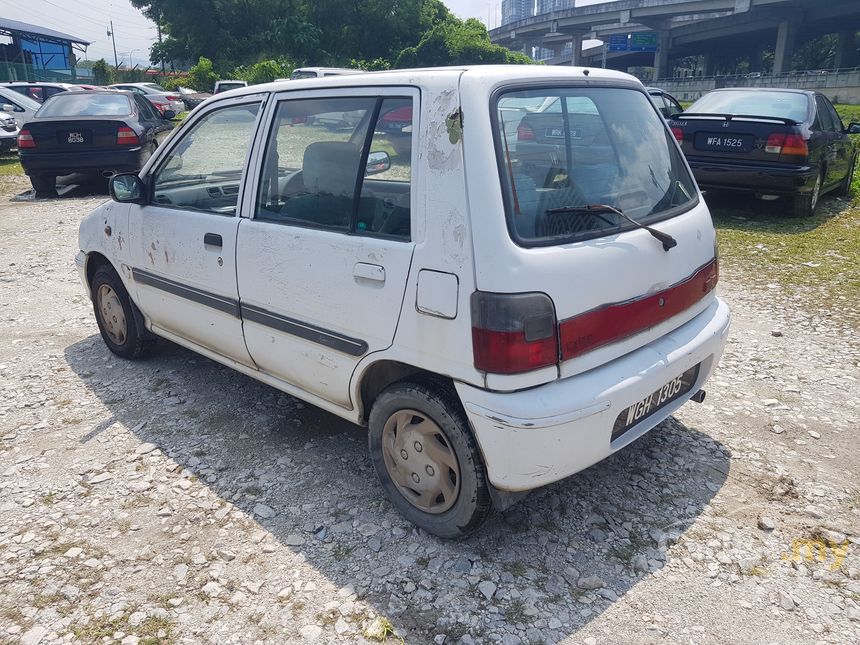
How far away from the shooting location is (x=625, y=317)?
8.93 feet

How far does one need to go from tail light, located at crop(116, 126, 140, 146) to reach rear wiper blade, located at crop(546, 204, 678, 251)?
9.99 meters

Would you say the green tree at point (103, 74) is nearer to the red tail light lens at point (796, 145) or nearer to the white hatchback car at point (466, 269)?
the red tail light lens at point (796, 145)

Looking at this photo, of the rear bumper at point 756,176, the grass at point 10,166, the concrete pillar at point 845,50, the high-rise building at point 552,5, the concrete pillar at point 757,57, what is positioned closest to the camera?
the rear bumper at point 756,176

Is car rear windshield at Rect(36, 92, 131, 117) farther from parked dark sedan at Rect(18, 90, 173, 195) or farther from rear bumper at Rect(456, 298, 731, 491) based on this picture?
rear bumper at Rect(456, 298, 731, 491)

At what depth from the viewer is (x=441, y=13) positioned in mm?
58094

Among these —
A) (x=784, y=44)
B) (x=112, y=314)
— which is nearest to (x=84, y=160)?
(x=112, y=314)

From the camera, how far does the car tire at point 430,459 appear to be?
2.68 m

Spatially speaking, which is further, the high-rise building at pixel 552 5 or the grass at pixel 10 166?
the high-rise building at pixel 552 5

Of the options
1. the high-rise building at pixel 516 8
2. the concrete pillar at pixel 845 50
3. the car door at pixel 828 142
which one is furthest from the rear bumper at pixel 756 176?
the high-rise building at pixel 516 8

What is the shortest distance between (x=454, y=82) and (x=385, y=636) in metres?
2.04

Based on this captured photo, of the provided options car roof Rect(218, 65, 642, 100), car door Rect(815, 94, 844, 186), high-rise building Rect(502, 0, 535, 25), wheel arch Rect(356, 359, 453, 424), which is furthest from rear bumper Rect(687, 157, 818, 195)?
high-rise building Rect(502, 0, 535, 25)

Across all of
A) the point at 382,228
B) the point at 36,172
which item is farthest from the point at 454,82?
the point at 36,172

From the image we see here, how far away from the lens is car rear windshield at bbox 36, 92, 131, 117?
36.6ft

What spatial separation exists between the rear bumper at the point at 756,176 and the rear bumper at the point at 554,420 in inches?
246
